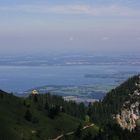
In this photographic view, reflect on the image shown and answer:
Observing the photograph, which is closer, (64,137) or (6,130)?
(6,130)

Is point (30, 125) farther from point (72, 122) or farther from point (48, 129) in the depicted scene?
point (72, 122)

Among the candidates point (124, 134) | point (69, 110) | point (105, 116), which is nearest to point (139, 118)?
point (105, 116)

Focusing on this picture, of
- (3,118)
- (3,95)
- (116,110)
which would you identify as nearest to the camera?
(3,118)

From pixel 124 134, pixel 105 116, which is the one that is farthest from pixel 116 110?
pixel 124 134

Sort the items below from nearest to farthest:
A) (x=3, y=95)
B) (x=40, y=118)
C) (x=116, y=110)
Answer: (x=40, y=118) < (x=3, y=95) < (x=116, y=110)

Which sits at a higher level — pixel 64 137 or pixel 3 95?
pixel 3 95

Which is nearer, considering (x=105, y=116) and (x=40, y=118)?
(x=40, y=118)

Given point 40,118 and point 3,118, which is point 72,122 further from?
point 3,118

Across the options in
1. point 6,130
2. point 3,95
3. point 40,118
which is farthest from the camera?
point 3,95

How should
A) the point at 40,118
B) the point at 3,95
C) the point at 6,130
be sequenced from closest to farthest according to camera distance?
the point at 6,130 < the point at 40,118 < the point at 3,95
